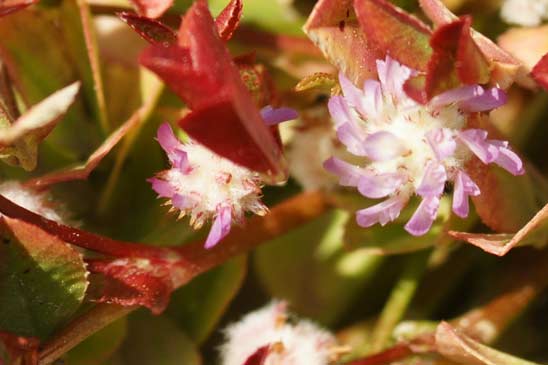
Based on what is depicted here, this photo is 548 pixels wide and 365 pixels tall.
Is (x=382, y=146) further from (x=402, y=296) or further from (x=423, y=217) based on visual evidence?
(x=402, y=296)

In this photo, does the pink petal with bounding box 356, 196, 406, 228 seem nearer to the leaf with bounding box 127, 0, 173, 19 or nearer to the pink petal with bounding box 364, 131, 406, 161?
the pink petal with bounding box 364, 131, 406, 161

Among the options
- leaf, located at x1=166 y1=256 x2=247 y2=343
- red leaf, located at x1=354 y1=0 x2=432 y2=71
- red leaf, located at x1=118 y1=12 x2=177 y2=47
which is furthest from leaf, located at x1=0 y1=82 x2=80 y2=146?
leaf, located at x1=166 y1=256 x2=247 y2=343

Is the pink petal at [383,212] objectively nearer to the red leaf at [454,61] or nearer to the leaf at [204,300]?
the red leaf at [454,61]

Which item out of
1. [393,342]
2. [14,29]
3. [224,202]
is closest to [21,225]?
[224,202]

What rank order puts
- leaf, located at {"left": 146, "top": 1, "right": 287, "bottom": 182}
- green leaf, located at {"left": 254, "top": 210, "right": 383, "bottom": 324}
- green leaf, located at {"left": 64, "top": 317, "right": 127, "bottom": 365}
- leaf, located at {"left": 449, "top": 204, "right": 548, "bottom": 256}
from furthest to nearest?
green leaf, located at {"left": 254, "top": 210, "right": 383, "bottom": 324}, green leaf, located at {"left": 64, "top": 317, "right": 127, "bottom": 365}, leaf, located at {"left": 449, "top": 204, "right": 548, "bottom": 256}, leaf, located at {"left": 146, "top": 1, "right": 287, "bottom": 182}

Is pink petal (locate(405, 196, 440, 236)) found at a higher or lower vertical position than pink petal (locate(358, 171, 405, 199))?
lower

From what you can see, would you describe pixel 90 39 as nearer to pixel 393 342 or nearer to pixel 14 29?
pixel 14 29

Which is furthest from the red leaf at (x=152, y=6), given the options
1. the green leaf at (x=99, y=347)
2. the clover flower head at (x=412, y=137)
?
the green leaf at (x=99, y=347)

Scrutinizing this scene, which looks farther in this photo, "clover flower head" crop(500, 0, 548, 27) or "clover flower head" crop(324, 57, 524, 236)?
"clover flower head" crop(500, 0, 548, 27)
